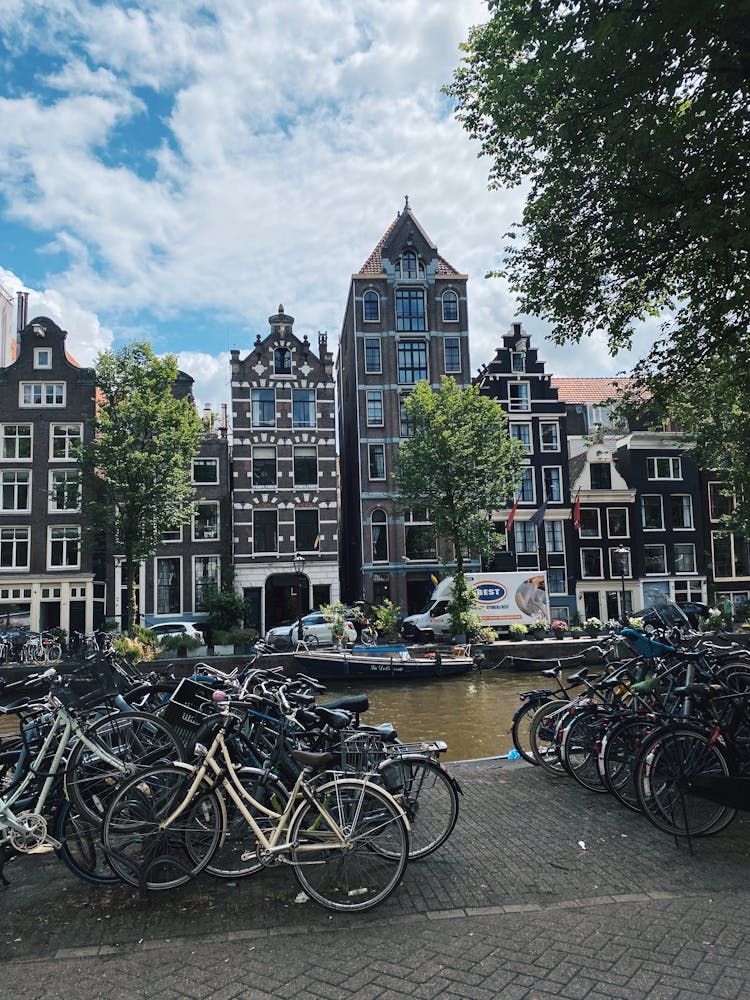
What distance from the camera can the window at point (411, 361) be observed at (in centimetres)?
3941

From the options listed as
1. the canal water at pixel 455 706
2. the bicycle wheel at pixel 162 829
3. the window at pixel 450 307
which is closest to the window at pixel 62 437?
the canal water at pixel 455 706

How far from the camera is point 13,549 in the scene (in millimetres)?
33375

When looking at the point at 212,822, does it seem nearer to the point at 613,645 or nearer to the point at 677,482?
the point at 613,645

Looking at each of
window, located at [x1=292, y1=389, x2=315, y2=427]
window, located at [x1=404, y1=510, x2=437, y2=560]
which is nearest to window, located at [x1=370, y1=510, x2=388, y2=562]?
window, located at [x1=404, y1=510, x2=437, y2=560]

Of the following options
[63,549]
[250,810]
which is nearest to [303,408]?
[63,549]

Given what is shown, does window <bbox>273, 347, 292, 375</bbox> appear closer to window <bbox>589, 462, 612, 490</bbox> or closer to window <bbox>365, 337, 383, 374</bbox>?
window <bbox>365, 337, 383, 374</bbox>

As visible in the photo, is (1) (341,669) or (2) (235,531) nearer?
(1) (341,669)

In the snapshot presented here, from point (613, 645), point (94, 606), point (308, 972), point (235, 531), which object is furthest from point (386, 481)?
point (308, 972)

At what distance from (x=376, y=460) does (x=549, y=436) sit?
9.85m

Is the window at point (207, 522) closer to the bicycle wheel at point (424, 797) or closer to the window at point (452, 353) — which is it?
the window at point (452, 353)

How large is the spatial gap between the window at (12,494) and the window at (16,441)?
1.00 meters

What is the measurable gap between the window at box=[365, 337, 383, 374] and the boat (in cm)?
1969

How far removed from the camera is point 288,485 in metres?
36.7

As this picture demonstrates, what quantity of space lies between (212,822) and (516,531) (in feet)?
115
